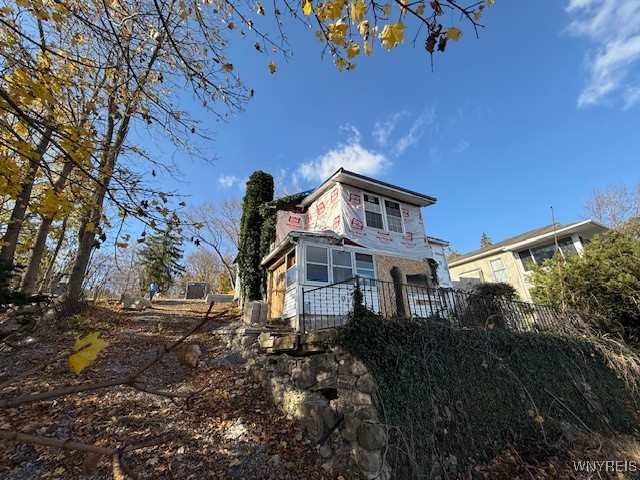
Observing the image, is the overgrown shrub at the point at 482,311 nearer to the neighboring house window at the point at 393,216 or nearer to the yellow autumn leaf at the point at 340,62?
the neighboring house window at the point at 393,216

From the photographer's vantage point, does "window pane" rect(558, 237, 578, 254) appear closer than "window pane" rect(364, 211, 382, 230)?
No

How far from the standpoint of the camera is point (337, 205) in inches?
496

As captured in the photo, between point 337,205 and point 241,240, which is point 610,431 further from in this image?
point 241,240

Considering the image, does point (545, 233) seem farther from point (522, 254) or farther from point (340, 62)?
point (340, 62)

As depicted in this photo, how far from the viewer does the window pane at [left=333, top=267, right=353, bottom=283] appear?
35.9ft

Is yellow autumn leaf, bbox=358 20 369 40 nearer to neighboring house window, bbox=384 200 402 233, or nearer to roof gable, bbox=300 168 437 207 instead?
roof gable, bbox=300 168 437 207

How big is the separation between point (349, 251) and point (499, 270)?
13.7 m

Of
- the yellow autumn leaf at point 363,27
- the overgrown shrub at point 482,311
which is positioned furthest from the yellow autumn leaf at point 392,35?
the overgrown shrub at point 482,311

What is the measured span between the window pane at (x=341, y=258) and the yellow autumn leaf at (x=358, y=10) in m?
8.94

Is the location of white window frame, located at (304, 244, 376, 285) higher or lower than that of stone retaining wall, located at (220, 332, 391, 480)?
higher

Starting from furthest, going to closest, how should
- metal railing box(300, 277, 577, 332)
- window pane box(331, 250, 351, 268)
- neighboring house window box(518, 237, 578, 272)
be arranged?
neighboring house window box(518, 237, 578, 272)
window pane box(331, 250, 351, 268)
metal railing box(300, 277, 577, 332)

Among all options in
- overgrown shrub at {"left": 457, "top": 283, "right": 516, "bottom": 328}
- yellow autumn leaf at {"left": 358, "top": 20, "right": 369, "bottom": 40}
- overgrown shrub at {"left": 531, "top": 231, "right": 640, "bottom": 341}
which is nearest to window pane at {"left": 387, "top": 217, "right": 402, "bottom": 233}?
overgrown shrub at {"left": 457, "top": 283, "right": 516, "bottom": 328}

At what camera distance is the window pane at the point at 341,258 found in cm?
1116
